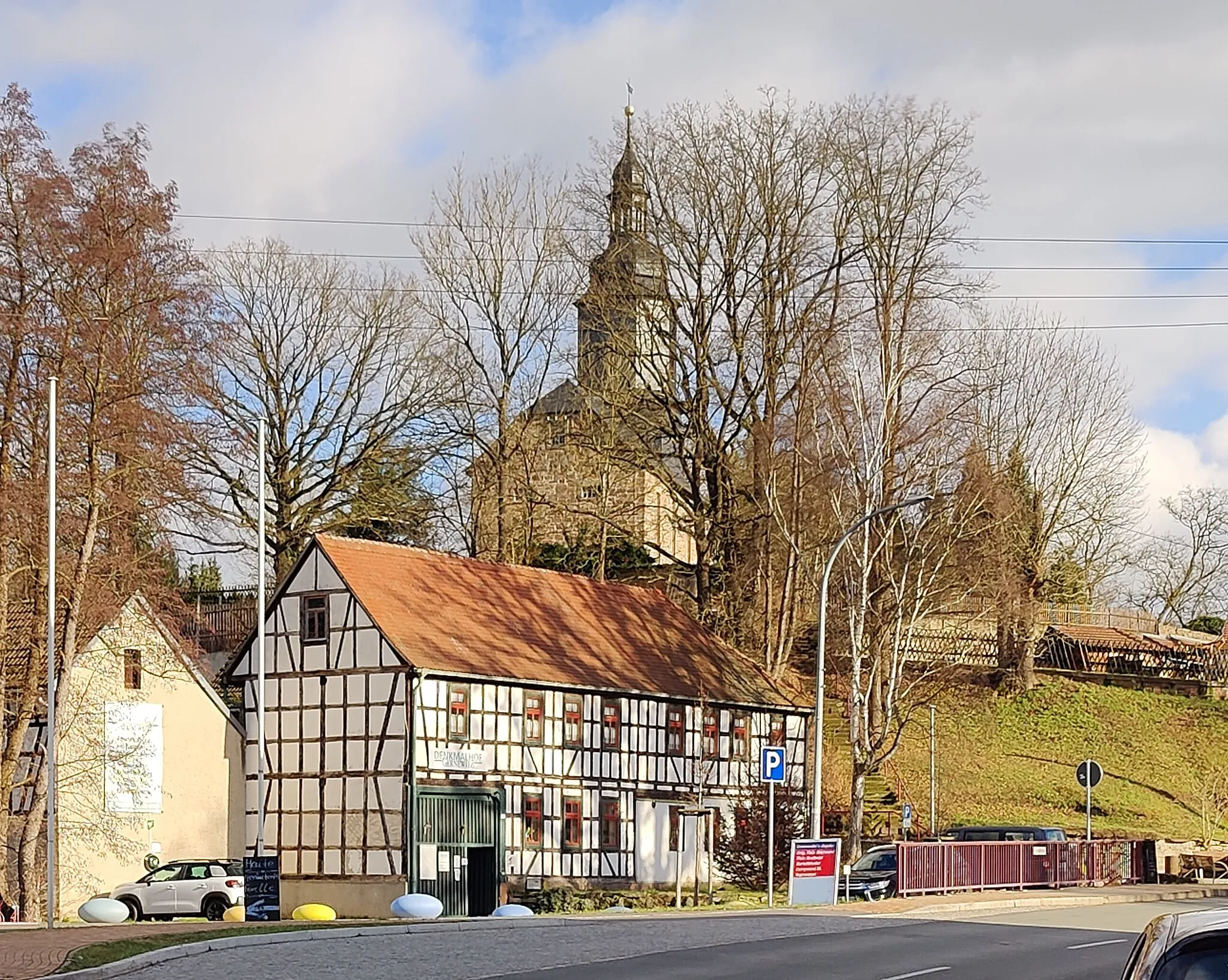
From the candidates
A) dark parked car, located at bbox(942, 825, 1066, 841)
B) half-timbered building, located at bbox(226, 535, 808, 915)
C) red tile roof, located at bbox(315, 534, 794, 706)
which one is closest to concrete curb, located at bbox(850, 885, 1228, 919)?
dark parked car, located at bbox(942, 825, 1066, 841)

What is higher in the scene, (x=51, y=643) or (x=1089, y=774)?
(x=51, y=643)

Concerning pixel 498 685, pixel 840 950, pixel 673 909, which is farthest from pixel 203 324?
pixel 840 950

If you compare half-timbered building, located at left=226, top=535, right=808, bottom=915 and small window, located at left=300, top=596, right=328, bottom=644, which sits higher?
small window, located at left=300, top=596, right=328, bottom=644

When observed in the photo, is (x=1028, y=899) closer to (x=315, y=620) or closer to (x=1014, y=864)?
(x=1014, y=864)

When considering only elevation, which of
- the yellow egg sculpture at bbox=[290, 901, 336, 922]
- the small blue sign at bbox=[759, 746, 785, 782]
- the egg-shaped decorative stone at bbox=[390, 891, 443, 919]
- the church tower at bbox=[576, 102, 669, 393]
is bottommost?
the yellow egg sculpture at bbox=[290, 901, 336, 922]

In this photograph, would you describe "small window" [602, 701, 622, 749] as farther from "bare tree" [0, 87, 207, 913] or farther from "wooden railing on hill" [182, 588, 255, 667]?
"wooden railing on hill" [182, 588, 255, 667]

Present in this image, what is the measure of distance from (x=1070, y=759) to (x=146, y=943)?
138 ft

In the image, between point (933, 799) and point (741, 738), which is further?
point (933, 799)

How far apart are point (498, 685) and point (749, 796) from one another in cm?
934

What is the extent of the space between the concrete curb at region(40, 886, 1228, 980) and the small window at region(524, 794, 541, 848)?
381 inches

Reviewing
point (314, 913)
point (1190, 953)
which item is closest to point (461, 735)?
point (314, 913)

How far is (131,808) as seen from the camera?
40812 millimetres

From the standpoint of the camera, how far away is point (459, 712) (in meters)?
39.1

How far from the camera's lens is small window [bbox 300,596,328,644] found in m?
40.3
